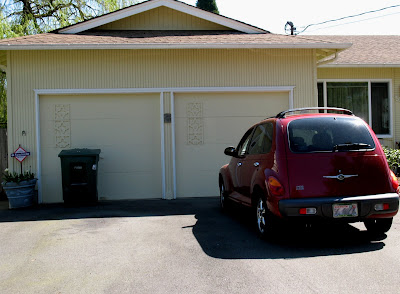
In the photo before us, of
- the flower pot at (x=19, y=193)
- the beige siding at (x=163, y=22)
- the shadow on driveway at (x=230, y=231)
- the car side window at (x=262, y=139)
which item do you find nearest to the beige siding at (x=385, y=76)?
the beige siding at (x=163, y=22)

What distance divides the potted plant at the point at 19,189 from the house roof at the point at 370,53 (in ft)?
26.8

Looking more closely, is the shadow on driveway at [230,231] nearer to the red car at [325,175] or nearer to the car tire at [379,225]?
the car tire at [379,225]

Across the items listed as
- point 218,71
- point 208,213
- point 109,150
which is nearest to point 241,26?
point 218,71

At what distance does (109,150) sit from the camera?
10.4m

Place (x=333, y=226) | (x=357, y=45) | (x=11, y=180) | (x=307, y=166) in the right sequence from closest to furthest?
1. (x=307, y=166)
2. (x=333, y=226)
3. (x=11, y=180)
4. (x=357, y=45)

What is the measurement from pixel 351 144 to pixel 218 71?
534 cm

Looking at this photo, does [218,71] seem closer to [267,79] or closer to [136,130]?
[267,79]

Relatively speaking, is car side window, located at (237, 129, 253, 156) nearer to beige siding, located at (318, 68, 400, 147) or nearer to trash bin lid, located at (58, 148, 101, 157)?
trash bin lid, located at (58, 148, 101, 157)

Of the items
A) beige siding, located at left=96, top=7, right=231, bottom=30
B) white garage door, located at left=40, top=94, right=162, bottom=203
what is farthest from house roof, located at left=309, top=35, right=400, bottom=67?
white garage door, located at left=40, top=94, right=162, bottom=203

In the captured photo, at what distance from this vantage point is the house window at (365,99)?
42.7ft

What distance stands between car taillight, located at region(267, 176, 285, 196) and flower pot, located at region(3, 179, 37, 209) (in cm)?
606

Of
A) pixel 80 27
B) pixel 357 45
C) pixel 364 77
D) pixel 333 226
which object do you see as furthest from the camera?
pixel 357 45

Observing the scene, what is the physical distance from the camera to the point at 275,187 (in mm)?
5504

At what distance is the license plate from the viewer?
532 cm
